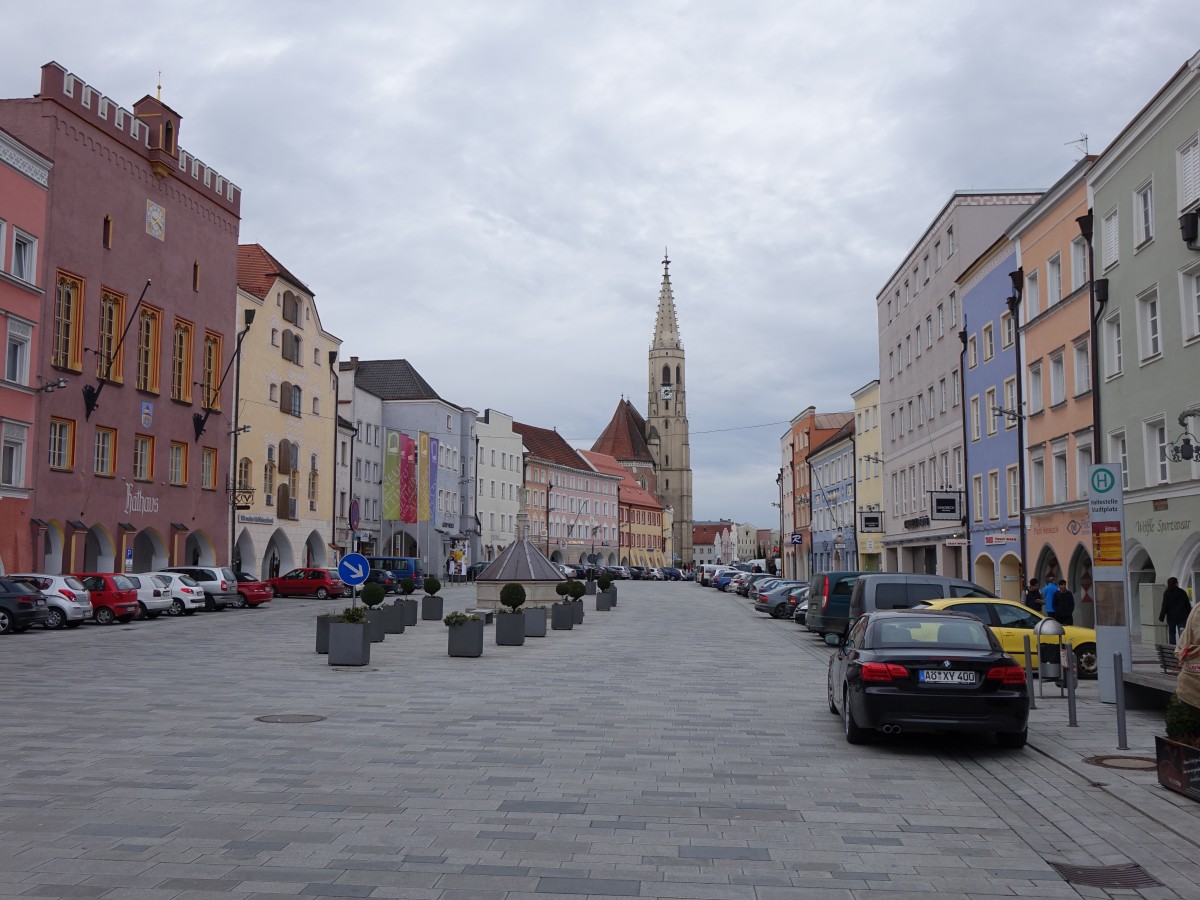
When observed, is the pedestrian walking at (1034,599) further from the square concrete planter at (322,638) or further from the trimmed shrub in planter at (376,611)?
the square concrete planter at (322,638)

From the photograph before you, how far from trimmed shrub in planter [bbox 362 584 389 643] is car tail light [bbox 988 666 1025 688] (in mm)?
16139

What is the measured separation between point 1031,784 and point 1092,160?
25412 millimetres

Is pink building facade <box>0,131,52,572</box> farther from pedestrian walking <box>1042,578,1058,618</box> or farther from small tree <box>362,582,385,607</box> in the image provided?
pedestrian walking <box>1042,578,1058,618</box>

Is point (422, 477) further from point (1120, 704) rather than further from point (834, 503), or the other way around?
point (1120, 704)

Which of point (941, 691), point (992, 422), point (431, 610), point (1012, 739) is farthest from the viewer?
Result: point (992, 422)

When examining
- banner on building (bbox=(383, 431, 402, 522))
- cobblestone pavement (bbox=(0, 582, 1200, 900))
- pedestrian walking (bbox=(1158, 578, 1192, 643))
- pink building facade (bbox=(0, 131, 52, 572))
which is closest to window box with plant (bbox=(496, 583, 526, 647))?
cobblestone pavement (bbox=(0, 582, 1200, 900))

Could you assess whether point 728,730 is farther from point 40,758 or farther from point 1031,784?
point 40,758

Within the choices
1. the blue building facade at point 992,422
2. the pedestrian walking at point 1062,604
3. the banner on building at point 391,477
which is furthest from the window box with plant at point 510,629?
the banner on building at point 391,477

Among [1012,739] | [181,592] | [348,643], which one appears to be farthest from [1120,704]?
[181,592]

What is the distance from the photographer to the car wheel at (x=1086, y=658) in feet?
66.9

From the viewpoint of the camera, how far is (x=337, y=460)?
70750 mm

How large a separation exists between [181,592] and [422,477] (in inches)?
1732

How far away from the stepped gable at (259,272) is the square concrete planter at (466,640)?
128ft

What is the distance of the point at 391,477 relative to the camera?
77.1m
